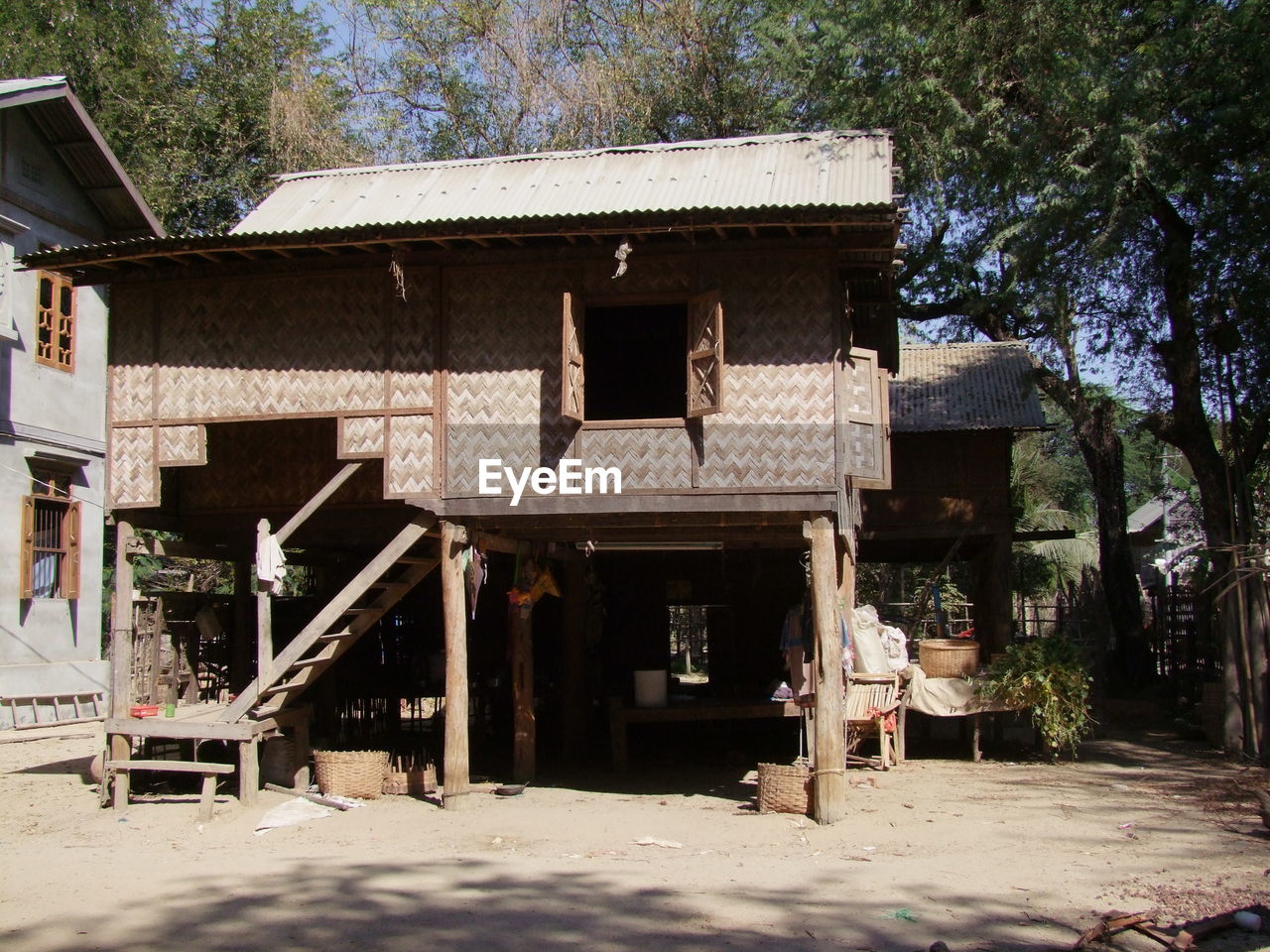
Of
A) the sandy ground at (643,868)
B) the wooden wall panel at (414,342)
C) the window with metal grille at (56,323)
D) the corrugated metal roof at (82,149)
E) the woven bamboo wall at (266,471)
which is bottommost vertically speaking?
the sandy ground at (643,868)

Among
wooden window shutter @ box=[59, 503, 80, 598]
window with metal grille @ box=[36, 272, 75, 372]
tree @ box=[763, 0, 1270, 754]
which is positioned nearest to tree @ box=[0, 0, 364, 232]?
window with metal grille @ box=[36, 272, 75, 372]

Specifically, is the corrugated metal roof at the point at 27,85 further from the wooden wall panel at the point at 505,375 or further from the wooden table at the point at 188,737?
the wooden table at the point at 188,737

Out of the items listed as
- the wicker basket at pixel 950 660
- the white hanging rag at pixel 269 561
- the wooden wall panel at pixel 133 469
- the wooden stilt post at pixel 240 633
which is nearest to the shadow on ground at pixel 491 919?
the white hanging rag at pixel 269 561

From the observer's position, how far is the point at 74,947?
6.43 meters

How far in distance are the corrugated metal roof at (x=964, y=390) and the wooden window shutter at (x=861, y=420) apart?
5782mm

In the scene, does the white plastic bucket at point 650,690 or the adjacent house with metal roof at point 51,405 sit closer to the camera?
the white plastic bucket at point 650,690

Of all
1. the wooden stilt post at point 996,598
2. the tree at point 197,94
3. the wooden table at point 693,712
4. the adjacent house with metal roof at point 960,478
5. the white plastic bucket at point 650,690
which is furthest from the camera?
the tree at point 197,94

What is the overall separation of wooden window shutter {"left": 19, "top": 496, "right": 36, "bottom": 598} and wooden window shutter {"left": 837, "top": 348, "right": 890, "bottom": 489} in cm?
1153

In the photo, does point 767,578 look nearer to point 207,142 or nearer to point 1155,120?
point 1155,120

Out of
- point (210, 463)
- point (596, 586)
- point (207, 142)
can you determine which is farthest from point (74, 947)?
point (207, 142)

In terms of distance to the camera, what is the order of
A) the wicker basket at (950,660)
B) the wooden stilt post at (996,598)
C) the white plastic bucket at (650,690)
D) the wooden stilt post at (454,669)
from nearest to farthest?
the wooden stilt post at (454,669), the white plastic bucket at (650,690), the wicker basket at (950,660), the wooden stilt post at (996,598)

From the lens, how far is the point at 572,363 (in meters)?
10.2

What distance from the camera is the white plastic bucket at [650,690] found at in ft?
44.5

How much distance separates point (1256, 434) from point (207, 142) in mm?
19609
